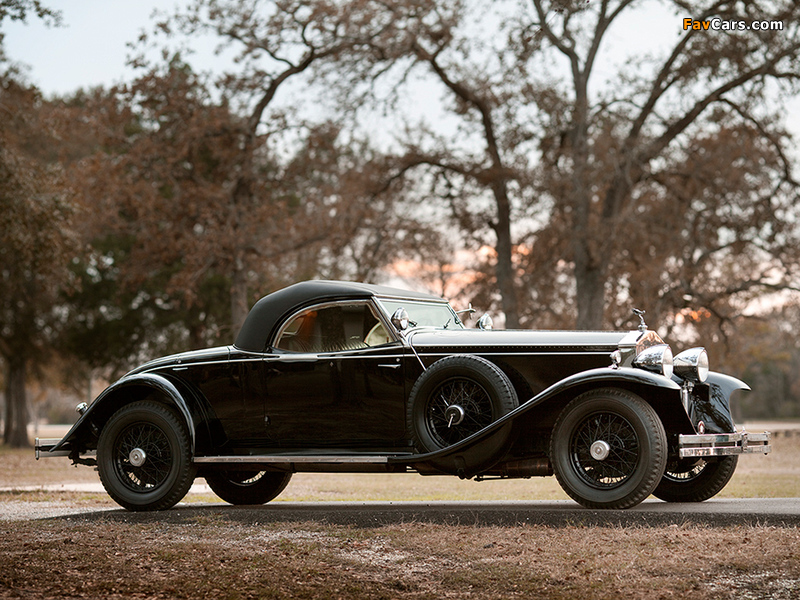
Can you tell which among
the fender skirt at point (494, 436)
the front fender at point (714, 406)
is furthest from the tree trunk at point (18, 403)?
the front fender at point (714, 406)

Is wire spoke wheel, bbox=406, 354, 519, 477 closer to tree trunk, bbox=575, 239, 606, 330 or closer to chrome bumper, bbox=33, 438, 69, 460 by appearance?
chrome bumper, bbox=33, 438, 69, 460

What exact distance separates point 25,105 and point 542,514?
53.0 feet

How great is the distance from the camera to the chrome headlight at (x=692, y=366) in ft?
26.7

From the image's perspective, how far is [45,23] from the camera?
1568 cm

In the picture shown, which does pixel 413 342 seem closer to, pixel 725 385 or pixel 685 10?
pixel 725 385

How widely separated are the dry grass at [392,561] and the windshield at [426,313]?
2.19 meters


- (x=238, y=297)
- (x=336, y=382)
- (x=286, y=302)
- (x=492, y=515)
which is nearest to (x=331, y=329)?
(x=286, y=302)

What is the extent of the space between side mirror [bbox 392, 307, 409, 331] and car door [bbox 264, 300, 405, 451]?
5.8 inches

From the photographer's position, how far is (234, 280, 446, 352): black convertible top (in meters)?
9.16

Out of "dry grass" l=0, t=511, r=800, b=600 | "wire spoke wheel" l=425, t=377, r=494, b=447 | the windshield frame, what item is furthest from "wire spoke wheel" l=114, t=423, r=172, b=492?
"wire spoke wheel" l=425, t=377, r=494, b=447

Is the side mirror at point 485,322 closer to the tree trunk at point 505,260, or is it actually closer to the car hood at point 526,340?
the car hood at point 526,340

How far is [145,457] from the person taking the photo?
930 cm

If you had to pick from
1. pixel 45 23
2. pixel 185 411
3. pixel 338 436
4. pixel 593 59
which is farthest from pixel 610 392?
pixel 593 59

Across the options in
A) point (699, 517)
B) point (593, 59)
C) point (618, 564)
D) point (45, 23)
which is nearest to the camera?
point (618, 564)
